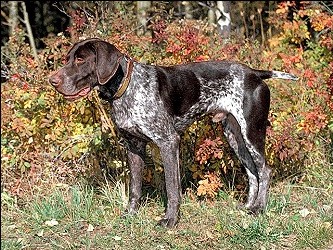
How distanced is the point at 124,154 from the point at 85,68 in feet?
4.76

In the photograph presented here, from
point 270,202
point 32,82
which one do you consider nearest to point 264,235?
point 270,202

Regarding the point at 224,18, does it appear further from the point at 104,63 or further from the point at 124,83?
the point at 104,63

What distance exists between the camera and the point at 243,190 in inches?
266

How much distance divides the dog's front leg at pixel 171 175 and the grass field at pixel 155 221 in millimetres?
128

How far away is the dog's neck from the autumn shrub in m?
0.90

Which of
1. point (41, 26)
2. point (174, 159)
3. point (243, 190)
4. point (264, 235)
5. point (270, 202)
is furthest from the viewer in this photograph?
point (41, 26)

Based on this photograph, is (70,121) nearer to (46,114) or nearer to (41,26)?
(46,114)

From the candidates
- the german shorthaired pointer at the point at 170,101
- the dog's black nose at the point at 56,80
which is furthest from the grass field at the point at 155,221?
the dog's black nose at the point at 56,80

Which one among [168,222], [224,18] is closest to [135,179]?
[168,222]

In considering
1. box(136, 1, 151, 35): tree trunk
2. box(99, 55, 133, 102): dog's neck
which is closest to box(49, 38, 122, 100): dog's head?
box(99, 55, 133, 102): dog's neck

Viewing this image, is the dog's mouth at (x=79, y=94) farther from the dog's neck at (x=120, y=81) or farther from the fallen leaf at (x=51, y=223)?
the fallen leaf at (x=51, y=223)

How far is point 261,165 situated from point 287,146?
0.44m

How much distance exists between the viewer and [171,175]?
5.81 m

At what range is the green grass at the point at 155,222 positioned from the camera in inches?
211
